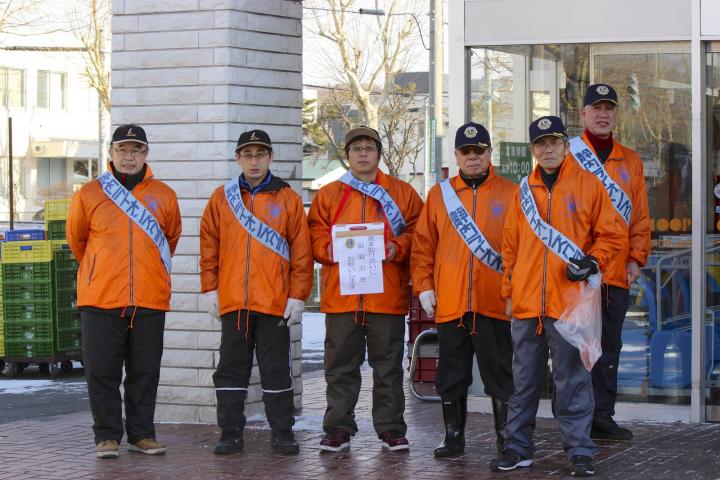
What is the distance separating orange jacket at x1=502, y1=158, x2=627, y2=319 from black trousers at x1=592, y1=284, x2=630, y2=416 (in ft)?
3.34

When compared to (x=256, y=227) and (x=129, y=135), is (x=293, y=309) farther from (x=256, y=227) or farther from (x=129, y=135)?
(x=129, y=135)

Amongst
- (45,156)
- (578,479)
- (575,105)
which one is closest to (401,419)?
(578,479)

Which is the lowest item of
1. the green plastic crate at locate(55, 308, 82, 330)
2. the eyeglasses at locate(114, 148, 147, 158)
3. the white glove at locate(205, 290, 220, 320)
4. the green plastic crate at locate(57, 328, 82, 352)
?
the green plastic crate at locate(57, 328, 82, 352)

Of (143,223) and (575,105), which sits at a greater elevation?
(575,105)

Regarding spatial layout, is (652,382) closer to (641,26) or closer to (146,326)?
(641,26)

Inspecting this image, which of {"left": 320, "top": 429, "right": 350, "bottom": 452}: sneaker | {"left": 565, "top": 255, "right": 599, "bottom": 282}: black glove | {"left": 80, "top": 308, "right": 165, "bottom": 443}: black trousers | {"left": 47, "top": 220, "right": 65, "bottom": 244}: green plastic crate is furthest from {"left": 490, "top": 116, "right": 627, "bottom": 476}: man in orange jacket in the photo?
{"left": 47, "top": 220, "right": 65, "bottom": 244}: green plastic crate

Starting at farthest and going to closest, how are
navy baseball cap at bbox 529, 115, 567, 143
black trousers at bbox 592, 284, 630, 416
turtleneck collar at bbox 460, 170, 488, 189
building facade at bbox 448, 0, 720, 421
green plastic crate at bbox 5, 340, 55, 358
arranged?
green plastic crate at bbox 5, 340, 55, 358 < building facade at bbox 448, 0, 720, 421 < black trousers at bbox 592, 284, 630, 416 < turtleneck collar at bbox 460, 170, 488, 189 < navy baseball cap at bbox 529, 115, 567, 143

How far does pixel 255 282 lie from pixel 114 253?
0.90m

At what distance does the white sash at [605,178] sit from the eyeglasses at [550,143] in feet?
3.13

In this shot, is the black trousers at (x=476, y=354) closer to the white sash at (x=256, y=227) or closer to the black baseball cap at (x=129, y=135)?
the white sash at (x=256, y=227)

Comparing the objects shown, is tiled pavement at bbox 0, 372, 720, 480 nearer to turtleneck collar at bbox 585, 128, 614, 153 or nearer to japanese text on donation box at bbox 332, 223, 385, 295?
japanese text on donation box at bbox 332, 223, 385, 295

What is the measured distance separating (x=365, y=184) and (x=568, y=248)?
4.87 feet

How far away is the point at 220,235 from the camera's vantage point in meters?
8.12

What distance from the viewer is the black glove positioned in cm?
700
